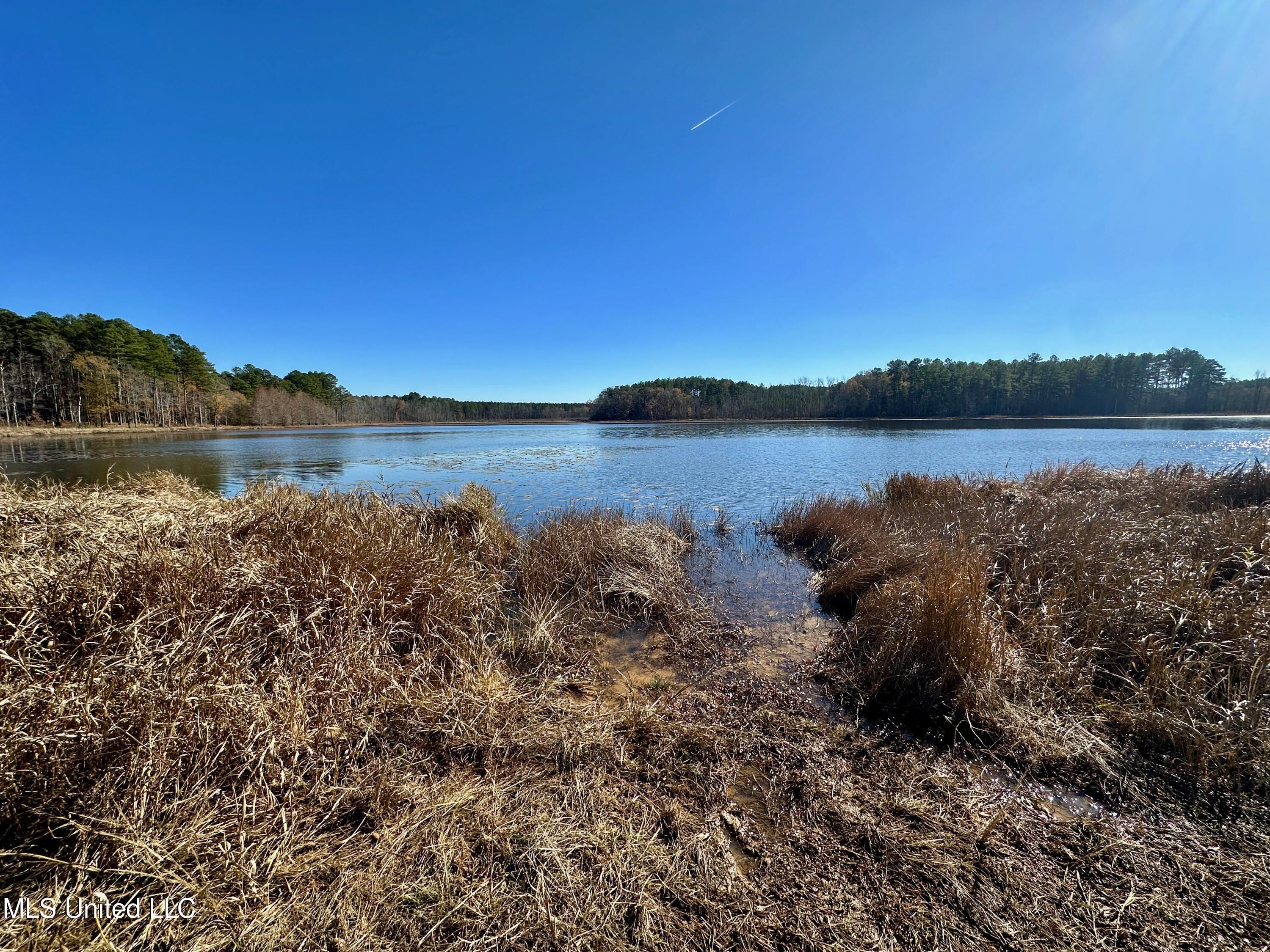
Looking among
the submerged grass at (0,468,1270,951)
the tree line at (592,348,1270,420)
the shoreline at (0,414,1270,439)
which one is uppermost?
the tree line at (592,348,1270,420)

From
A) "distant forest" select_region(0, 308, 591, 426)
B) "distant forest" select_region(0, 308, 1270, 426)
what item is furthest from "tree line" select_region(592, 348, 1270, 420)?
"distant forest" select_region(0, 308, 591, 426)

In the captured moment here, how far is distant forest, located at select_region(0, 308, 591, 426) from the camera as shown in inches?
1912

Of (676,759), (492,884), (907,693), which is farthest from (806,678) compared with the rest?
(492,884)

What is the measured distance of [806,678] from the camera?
402 cm

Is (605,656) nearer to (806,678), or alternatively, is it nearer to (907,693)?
(806,678)

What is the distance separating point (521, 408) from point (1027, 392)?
111 m

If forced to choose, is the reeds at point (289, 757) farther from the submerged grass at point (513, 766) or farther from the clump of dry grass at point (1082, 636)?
the clump of dry grass at point (1082, 636)

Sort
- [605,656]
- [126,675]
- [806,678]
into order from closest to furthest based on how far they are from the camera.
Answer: [126,675], [806,678], [605,656]

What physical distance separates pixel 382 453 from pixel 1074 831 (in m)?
32.3

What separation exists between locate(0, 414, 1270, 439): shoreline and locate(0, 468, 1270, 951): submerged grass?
57.4m

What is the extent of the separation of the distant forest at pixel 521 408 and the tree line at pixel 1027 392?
20 cm

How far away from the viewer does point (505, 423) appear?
107 m

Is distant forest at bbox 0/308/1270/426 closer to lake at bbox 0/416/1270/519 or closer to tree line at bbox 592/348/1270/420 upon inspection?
tree line at bbox 592/348/1270/420

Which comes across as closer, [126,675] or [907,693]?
[126,675]
